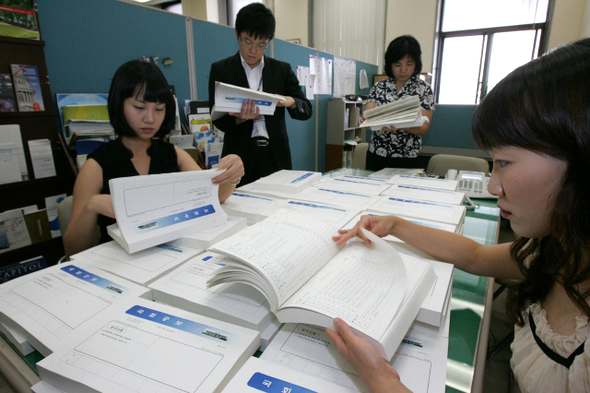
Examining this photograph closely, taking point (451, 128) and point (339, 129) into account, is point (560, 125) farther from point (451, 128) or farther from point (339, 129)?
point (339, 129)

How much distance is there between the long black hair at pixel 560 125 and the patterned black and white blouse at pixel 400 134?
1386 mm

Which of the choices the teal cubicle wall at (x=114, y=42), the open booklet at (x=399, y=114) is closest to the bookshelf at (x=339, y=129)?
the teal cubicle wall at (x=114, y=42)

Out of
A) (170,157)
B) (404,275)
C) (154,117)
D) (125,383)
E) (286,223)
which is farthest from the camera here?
(170,157)

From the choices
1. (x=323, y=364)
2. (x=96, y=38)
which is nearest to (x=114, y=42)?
(x=96, y=38)

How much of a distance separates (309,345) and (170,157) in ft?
3.40

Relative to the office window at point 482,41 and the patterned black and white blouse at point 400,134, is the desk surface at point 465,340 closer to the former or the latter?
the patterned black and white blouse at point 400,134

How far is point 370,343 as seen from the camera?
1.48 ft

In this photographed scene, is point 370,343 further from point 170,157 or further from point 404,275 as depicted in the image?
point 170,157

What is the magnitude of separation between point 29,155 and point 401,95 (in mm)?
2172

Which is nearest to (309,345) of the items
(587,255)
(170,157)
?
(587,255)

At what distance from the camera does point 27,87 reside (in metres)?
1.70

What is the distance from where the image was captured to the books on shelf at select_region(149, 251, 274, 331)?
1.86ft

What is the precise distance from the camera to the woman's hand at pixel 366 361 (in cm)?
41

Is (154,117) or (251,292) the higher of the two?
(154,117)
